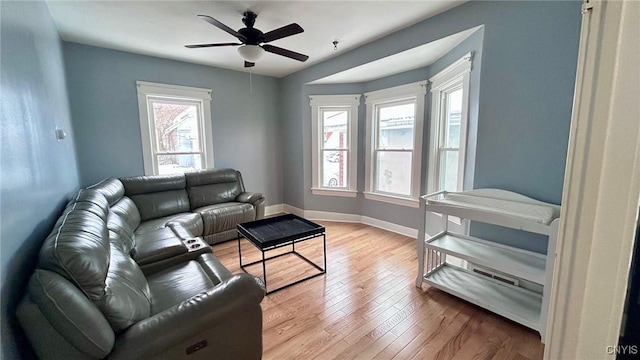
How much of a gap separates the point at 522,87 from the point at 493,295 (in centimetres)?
166

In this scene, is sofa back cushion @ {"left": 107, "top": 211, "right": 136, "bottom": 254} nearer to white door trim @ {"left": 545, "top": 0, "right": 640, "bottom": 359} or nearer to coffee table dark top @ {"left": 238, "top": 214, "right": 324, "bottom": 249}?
coffee table dark top @ {"left": 238, "top": 214, "right": 324, "bottom": 249}

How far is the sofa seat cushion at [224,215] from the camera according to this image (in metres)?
3.37

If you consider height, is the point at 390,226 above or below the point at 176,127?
below

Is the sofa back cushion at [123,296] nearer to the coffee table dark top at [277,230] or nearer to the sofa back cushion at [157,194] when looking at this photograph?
the coffee table dark top at [277,230]

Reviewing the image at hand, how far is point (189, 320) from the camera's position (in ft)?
3.93

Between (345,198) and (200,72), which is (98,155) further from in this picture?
(345,198)

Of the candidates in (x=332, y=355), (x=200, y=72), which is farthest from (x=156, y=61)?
(x=332, y=355)

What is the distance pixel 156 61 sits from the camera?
12.0 feet

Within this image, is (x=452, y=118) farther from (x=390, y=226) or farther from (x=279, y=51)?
(x=279, y=51)

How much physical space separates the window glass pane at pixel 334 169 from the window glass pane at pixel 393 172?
1.98ft

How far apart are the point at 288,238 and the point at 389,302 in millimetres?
1044

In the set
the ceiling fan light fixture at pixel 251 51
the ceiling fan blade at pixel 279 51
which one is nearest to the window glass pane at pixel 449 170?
the ceiling fan blade at pixel 279 51

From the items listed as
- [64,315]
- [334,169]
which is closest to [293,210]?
[334,169]

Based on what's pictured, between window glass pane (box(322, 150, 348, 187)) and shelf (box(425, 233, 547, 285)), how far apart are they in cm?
222
